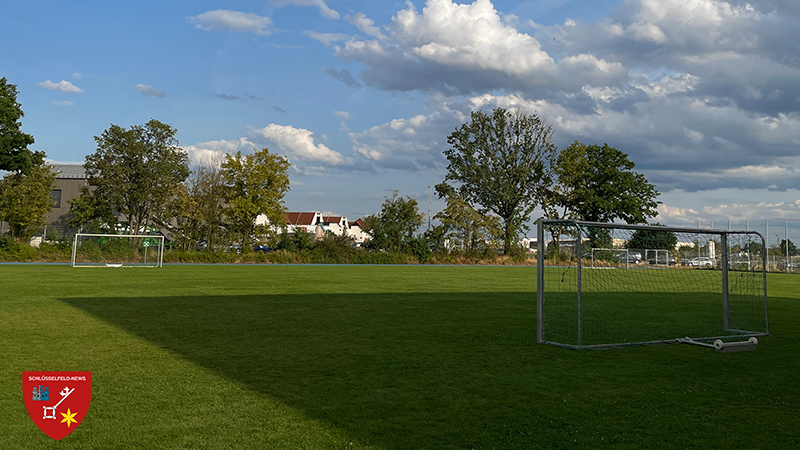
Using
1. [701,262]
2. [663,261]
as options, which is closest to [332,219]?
[663,261]

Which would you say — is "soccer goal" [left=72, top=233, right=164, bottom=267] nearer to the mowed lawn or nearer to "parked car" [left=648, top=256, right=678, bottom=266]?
the mowed lawn

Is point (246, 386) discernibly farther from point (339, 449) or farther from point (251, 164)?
point (251, 164)

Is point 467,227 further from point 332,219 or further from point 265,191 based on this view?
point 332,219

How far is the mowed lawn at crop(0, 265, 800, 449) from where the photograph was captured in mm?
3926

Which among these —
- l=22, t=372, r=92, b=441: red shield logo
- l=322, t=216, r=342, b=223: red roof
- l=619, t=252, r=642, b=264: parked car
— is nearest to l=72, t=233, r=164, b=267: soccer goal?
l=619, t=252, r=642, b=264: parked car

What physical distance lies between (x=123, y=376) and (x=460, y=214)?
40.6m

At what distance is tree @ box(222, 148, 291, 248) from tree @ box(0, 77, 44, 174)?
12.6 metres

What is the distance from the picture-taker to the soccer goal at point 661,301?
325 inches

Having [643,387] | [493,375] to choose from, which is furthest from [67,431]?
[643,387]

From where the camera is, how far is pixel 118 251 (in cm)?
3219

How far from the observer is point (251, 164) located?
4022 centimetres

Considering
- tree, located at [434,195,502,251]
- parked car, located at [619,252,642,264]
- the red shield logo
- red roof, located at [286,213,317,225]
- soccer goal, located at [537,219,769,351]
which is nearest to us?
the red shield logo

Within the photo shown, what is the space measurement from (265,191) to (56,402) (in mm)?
36852

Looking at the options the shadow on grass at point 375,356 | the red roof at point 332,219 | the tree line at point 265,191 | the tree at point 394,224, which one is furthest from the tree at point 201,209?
the red roof at point 332,219
